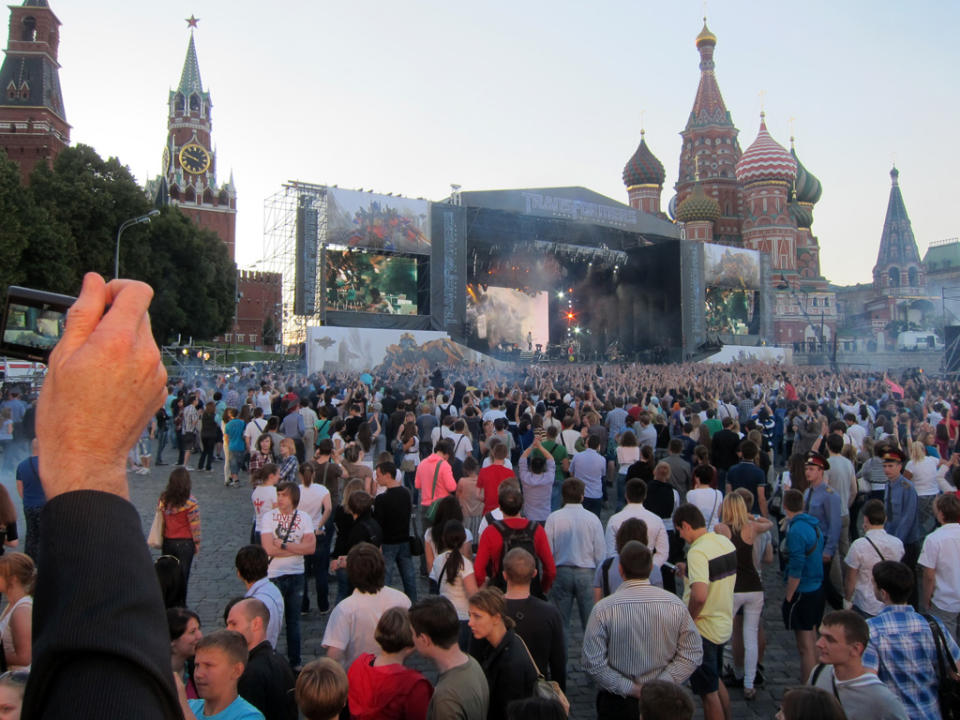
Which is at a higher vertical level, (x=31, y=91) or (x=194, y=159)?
(x=194, y=159)

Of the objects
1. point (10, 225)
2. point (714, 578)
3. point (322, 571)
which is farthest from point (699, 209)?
point (714, 578)

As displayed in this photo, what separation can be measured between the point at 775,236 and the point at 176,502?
192ft

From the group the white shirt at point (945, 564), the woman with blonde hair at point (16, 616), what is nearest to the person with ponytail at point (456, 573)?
the woman with blonde hair at point (16, 616)

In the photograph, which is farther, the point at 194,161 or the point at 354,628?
the point at 194,161

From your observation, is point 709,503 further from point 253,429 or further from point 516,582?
point 253,429

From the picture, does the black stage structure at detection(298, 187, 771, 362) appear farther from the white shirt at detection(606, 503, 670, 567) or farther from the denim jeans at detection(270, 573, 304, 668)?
the white shirt at detection(606, 503, 670, 567)

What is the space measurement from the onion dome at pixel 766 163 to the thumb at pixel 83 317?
6317 cm

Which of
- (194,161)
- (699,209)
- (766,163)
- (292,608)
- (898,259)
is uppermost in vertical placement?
(194,161)

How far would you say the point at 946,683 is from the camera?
3.53 m

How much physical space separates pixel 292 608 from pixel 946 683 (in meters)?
4.38

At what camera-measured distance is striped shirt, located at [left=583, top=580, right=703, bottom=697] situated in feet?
12.1

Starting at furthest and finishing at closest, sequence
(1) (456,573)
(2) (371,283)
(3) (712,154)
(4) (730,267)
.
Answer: (3) (712,154), (4) (730,267), (2) (371,283), (1) (456,573)

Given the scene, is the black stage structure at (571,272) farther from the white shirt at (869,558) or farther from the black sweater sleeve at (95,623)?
the black sweater sleeve at (95,623)

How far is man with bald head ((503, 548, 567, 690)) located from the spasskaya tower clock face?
87.0 metres
